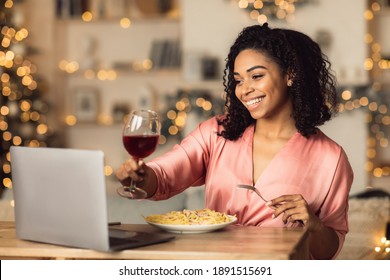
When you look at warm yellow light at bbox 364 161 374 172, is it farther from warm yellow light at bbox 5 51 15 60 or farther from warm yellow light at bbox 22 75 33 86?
warm yellow light at bbox 5 51 15 60

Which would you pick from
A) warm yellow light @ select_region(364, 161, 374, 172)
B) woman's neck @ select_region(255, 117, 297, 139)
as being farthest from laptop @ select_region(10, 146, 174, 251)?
warm yellow light @ select_region(364, 161, 374, 172)

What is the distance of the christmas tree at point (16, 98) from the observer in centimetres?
593

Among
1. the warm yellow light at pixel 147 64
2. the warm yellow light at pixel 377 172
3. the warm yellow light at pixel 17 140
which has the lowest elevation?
the warm yellow light at pixel 377 172

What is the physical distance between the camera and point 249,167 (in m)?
2.32

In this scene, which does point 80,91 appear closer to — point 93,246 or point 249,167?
point 249,167

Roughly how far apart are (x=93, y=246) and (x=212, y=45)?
432 centimetres

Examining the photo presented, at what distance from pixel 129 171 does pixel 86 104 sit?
4558 mm

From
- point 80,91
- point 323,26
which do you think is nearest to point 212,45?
point 323,26

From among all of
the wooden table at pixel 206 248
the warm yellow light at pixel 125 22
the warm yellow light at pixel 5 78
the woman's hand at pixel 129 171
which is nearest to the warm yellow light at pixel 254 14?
the warm yellow light at pixel 125 22

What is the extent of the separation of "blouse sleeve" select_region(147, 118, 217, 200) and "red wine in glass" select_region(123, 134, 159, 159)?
42 centimetres

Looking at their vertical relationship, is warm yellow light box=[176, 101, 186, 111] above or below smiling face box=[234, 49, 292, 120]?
below

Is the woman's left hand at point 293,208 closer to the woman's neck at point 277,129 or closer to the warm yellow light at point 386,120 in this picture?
the woman's neck at point 277,129

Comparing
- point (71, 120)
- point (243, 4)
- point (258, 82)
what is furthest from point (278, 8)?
point (258, 82)

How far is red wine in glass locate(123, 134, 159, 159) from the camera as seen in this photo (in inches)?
71.4
